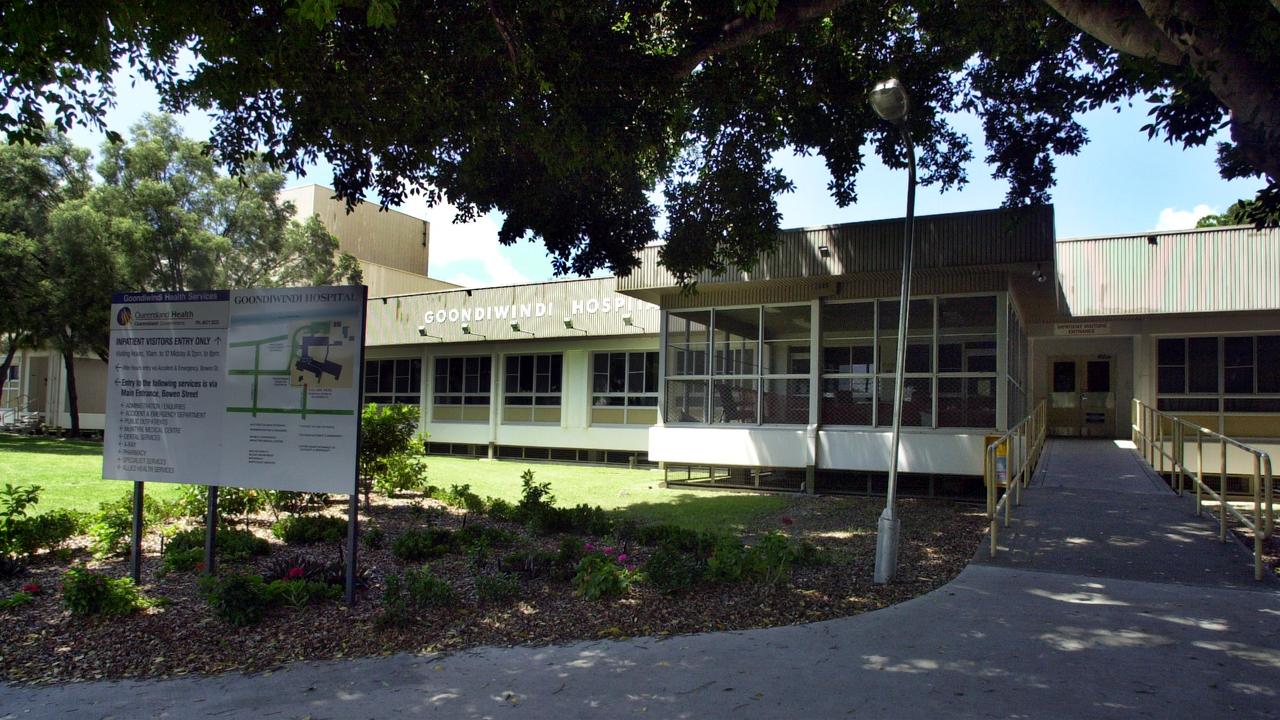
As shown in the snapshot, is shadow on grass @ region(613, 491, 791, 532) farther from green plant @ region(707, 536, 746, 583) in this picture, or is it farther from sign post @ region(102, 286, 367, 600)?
sign post @ region(102, 286, 367, 600)

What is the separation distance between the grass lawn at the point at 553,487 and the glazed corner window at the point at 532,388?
1.69m

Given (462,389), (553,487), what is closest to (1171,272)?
(553,487)

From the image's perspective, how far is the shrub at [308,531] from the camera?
27.5 feet

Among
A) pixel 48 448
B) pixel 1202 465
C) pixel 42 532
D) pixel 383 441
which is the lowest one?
pixel 48 448

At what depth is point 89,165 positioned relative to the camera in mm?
27047

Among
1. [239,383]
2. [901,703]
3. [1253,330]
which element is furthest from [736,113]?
[1253,330]

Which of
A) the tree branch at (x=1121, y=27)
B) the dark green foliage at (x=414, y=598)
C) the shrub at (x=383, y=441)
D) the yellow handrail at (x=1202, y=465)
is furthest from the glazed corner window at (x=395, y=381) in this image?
the tree branch at (x=1121, y=27)

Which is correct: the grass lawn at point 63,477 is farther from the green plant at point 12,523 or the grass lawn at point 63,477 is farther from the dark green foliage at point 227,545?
the dark green foliage at point 227,545

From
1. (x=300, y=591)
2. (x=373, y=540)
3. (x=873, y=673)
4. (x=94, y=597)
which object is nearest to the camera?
(x=873, y=673)

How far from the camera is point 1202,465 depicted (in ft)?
46.7

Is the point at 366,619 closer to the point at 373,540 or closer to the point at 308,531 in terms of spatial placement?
the point at 373,540

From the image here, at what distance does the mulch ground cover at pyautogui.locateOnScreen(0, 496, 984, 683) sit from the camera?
A: 5188 millimetres

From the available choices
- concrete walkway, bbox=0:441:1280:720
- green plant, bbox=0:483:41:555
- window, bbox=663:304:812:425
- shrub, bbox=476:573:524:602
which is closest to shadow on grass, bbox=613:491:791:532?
window, bbox=663:304:812:425

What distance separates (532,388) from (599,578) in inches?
699
